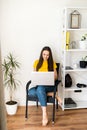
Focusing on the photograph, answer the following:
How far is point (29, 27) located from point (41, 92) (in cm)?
130

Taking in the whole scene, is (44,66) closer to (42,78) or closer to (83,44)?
(42,78)

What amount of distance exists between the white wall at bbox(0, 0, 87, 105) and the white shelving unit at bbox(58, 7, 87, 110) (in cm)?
19

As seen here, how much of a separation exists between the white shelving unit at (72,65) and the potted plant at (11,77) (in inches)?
35.4

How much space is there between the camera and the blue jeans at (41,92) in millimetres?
3225

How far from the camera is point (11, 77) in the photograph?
11.8ft

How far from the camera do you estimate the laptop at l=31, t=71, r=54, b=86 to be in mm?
3127

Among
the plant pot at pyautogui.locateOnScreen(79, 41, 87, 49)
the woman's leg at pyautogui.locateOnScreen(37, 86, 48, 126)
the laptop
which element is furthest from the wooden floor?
the plant pot at pyautogui.locateOnScreen(79, 41, 87, 49)

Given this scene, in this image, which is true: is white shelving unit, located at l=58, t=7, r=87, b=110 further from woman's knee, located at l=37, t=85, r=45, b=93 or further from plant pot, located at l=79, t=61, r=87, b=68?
woman's knee, located at l=37, t=85, r=45, b=93

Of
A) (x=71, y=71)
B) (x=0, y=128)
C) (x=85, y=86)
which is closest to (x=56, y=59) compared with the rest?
(x=71, y=71)

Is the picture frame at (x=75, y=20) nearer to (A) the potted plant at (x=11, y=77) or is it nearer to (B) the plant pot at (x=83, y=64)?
(B) the plant pot at (x=83, y=64)

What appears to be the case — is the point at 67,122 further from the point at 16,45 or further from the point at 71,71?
the point at 16,45

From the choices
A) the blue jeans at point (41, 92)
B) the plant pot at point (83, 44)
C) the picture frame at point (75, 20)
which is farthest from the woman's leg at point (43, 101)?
the picture frame at point (75, 20)

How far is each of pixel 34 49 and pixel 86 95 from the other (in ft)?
4.70

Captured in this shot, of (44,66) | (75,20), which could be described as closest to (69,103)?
(44,66)
